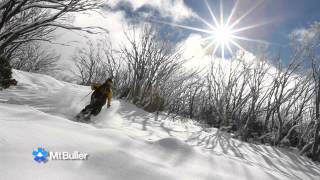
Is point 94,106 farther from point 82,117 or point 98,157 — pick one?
point 98,157

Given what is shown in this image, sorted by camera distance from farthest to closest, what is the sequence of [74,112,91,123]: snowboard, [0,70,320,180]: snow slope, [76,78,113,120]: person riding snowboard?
1. [76,78,113,120]: person riding snowboard
2. [74,112,91,123]: snowboard
3. [0,70,320,180]: snow slope

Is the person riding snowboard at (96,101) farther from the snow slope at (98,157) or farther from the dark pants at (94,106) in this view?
the snow slope at (98,157)

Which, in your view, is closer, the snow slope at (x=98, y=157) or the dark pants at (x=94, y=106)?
the snow slope at (x=98, y=157)

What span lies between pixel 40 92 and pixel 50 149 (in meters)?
8.28

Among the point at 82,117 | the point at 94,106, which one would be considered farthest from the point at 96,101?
the point at 82,117

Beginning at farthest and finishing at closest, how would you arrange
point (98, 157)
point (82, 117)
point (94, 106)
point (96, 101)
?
point (96, 101) → point (94, 106) → point (82, 117) → point (98, 157)

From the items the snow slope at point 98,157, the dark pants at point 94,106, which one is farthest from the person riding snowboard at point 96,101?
the snow slope at point 98,157

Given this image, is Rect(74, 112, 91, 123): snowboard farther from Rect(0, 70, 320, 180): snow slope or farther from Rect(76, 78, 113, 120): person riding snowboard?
Rect(0, 70, 320, 180): snow slope

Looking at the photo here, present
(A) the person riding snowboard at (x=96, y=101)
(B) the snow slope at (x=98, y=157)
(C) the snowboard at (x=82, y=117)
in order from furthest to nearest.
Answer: (A) the person riding snowboard at (x=96, y=101) → (C) the snowboard at (x=82, y=117) → (B) the snow slope at (x=98, y=157)

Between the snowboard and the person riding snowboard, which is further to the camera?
the person riding snowboard

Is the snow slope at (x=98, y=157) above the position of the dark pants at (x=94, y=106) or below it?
below

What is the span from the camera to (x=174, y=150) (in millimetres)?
4000

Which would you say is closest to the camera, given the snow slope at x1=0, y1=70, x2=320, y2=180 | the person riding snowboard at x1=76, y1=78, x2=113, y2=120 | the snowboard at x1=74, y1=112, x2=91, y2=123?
the snow slope at x1=0, y1=70, x2=320, y2=180

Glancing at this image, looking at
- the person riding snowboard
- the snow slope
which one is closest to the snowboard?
the person riding snowboard
